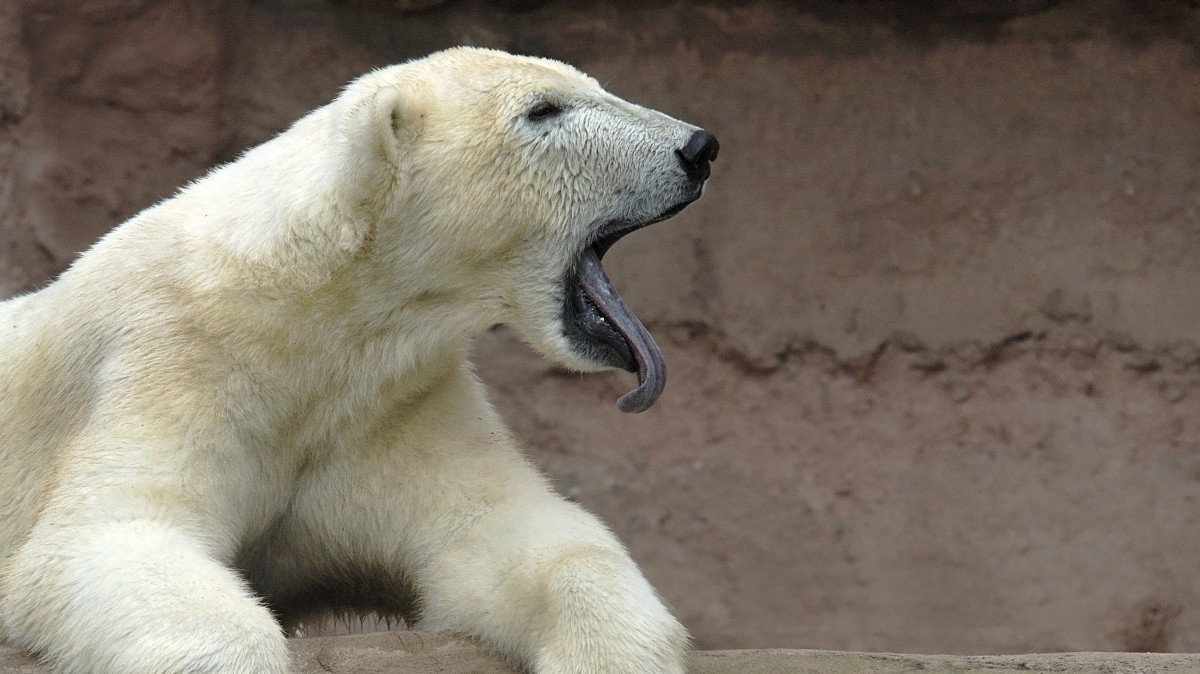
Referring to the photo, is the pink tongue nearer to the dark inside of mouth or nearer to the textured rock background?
the dark inside of mouth

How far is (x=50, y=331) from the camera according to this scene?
3.01 m

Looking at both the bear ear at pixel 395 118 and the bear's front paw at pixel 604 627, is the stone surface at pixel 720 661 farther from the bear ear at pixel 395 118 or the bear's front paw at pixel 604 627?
the bear ear at pixel 395 118

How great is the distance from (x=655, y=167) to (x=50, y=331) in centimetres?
126

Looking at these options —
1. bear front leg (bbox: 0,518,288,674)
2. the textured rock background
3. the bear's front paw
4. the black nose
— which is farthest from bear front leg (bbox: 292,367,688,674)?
the textured rock background

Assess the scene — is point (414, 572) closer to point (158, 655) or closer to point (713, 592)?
point (158, 655)

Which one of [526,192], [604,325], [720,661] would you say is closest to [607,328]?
[604,325]

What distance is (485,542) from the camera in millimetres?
2824

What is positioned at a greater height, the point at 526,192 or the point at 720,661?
the point at 526,192

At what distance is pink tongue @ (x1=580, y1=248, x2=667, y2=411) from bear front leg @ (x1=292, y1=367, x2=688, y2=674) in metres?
0.27

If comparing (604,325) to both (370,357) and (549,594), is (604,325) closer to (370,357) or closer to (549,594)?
(370,357)

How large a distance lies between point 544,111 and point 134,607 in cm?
120

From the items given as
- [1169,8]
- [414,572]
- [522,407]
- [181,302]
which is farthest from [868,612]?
[181,302]

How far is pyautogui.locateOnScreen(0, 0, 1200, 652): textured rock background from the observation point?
486 centimetres

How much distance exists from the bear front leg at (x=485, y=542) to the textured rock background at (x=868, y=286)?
202cm
